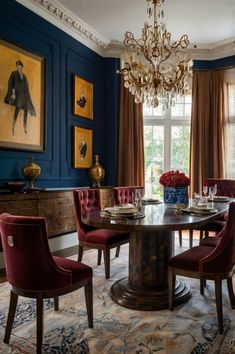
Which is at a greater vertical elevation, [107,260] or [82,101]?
[82,101]

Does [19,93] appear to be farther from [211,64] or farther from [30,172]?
[211,64]

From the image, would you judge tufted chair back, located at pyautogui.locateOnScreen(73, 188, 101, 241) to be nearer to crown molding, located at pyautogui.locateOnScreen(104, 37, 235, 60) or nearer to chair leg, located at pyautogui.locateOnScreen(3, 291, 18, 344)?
chair leg, located at pyautogui.locateOnScreen(3, 291, 18, 344)

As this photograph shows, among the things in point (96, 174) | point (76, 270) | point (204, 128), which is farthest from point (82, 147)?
point (76, 270)

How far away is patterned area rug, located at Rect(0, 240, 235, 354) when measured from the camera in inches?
77.5

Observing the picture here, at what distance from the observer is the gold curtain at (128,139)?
5766 mm

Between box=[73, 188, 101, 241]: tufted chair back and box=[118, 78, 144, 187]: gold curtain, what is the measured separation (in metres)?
2.13

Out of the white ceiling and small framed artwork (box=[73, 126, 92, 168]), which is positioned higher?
the white ceiling

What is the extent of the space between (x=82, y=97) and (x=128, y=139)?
3.67 feet

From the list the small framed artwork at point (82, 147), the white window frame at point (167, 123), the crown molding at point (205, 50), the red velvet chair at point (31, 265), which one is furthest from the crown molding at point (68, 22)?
the red velvet chair at point (31, 265)

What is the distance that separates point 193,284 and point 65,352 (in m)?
1.60

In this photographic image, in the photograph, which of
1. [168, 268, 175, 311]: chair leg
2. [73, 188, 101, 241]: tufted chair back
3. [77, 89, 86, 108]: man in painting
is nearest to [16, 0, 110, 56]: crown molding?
[77, 89, 86, 108]: man in painting

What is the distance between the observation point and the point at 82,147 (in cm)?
523

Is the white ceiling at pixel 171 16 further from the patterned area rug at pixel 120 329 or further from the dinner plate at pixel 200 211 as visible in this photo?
the patterned area rug at pixel 120 329

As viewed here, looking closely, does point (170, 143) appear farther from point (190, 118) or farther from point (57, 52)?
point (57, 52)
